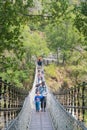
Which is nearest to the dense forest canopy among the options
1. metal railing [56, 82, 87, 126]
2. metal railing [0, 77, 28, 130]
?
metal railing [0, 77, 28, 130]

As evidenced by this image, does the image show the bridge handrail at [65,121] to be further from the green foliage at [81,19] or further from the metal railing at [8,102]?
the green foliage at [81,19]

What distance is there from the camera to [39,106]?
27.4 m

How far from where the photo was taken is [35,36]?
87688 mm

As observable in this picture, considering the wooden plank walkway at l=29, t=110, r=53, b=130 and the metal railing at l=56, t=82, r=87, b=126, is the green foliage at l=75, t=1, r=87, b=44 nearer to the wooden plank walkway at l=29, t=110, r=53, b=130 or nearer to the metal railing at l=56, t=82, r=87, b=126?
the metal railing at l=56, t=82, r=87, b=126

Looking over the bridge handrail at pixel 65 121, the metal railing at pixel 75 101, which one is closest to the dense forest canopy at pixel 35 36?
the metal railing at pixel 75 101

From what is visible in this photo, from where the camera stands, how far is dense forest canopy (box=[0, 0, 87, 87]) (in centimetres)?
2097

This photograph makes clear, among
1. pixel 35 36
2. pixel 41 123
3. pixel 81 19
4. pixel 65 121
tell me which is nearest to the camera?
pixel 65 121

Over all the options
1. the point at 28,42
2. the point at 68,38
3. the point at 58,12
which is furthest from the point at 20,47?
the point at 68,38

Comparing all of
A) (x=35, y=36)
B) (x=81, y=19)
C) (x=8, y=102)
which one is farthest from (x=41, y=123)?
(x=35, y=36)

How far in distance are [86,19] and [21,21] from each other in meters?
4.49

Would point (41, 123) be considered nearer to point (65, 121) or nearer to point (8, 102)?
point (8, 102)

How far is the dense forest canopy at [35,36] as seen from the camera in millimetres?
20969

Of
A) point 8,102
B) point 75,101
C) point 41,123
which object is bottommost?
point 41,123

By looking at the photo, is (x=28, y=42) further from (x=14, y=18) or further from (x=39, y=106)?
(x=14, y=18)
